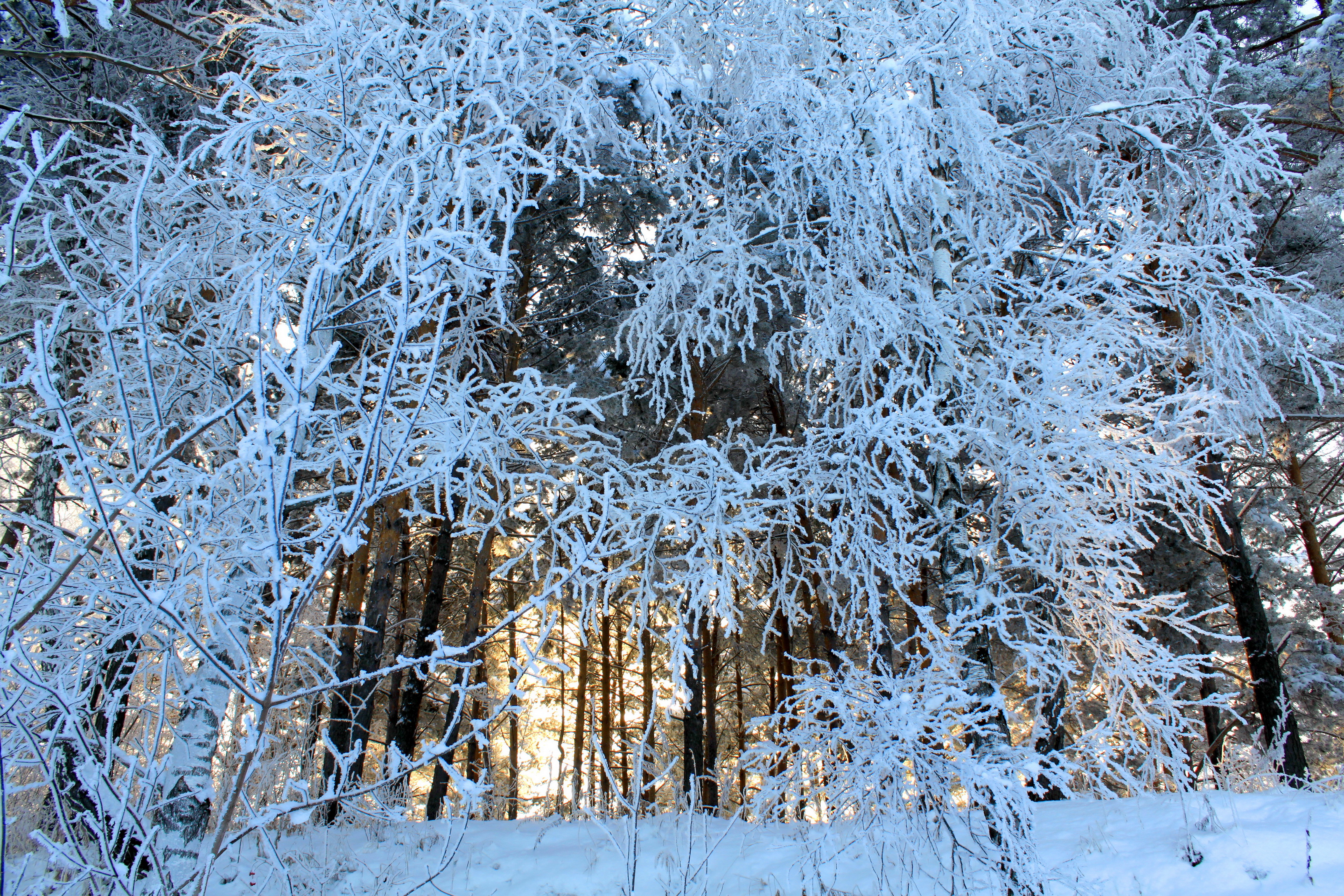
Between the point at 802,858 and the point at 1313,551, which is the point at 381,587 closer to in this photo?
the point at 802,858

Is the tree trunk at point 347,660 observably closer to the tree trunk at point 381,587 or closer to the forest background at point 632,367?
the tree trunk at point 381,587

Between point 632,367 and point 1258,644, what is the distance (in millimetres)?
7690

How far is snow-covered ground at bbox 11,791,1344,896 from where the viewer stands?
11.0 feet

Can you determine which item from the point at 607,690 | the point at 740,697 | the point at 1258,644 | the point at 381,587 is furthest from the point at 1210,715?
the point at 381,587

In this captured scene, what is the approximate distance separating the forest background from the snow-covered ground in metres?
0.35

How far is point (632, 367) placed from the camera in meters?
5.56

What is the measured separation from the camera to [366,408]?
4.22 meters

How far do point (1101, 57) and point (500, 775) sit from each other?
2079 cm

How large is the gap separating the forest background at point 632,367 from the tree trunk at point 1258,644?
0.54 feet

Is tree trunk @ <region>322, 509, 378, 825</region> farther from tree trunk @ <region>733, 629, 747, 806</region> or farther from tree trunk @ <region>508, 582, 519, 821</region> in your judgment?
tree trunk @ <region>733, 629, 747, 806</region>

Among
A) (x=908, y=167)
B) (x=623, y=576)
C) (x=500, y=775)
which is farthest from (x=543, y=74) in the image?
(x=500, y=775)

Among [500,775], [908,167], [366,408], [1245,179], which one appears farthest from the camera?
[500,775]

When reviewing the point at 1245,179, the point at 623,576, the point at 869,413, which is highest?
the point at 1245,179

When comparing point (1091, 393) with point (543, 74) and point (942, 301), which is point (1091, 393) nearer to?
point (942, 301)
